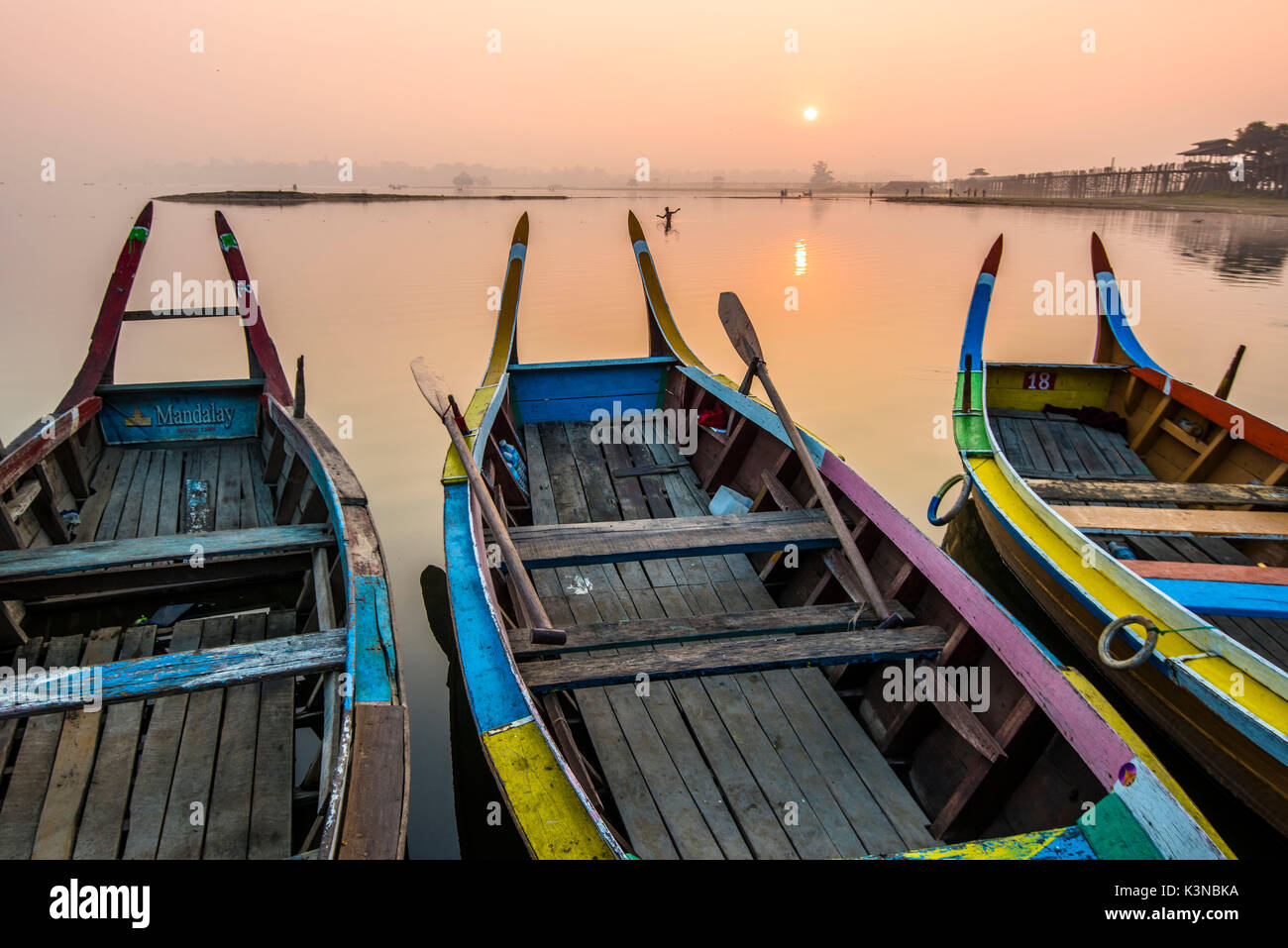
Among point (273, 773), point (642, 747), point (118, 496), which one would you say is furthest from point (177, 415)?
point (642, 747)

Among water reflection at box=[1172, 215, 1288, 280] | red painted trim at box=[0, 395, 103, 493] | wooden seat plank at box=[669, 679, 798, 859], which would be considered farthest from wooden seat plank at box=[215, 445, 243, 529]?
water reflection at box=[1172, 215, 1288, 280]

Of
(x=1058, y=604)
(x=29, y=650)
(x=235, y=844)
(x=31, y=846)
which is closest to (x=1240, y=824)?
(x=1058, y=604)

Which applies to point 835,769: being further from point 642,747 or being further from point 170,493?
point 170,493

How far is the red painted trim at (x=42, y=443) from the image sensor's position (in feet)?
14.5

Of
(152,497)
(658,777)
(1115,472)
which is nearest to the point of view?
(658,777)

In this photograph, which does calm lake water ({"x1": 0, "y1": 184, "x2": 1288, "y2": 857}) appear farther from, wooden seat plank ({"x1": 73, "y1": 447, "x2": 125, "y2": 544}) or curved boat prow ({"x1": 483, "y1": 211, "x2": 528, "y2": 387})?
wooden seat plank ({"x1": 73, "y1": 447, "x2": 125, "y2": 544})

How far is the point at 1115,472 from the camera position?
666 centimetres

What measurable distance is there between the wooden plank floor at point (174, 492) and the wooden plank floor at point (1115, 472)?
19.9 ft

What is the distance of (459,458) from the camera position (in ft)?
15.2

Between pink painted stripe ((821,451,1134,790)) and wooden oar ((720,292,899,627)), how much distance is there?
19cm

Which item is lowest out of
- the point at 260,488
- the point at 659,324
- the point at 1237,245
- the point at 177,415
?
the point at 260,488

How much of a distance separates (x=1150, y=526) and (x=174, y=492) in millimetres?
6750

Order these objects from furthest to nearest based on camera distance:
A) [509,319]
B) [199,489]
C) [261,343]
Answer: [509,319] < [261,343] < [199,489]

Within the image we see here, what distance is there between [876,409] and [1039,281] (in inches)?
537
